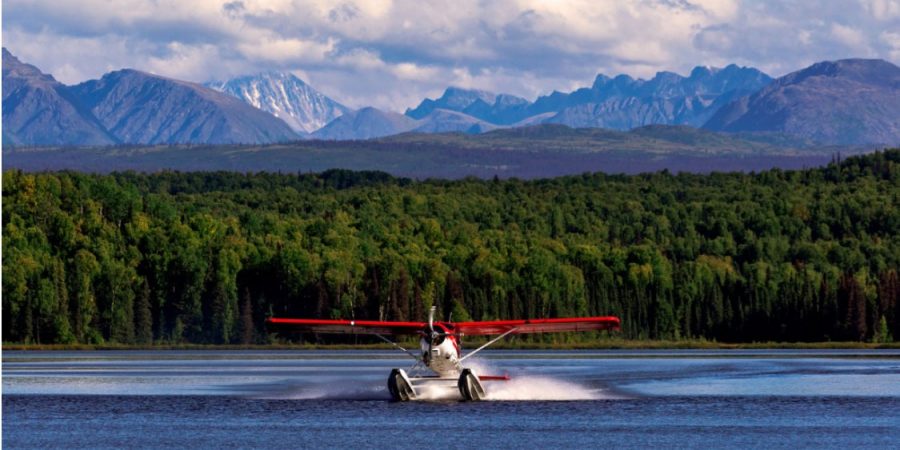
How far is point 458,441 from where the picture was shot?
4797 cm

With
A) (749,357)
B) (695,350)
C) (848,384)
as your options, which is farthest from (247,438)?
(695,350)

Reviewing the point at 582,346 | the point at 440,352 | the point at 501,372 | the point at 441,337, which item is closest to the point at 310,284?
the point at 582,346

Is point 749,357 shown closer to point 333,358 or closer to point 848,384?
point 333,358

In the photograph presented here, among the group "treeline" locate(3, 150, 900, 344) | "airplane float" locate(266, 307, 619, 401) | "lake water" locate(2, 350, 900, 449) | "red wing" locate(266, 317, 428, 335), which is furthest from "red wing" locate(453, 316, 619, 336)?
"treeline" locate(3, 150, 900, 344)

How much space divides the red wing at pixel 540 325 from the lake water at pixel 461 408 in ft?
8.77

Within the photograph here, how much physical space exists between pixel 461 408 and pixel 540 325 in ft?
26.7

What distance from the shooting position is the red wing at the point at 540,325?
212ft

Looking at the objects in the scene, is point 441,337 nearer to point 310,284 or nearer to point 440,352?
point 440,352

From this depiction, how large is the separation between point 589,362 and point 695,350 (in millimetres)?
35085

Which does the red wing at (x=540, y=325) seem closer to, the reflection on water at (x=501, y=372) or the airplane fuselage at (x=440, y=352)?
the airplane fuselage at (x=440, y=352)

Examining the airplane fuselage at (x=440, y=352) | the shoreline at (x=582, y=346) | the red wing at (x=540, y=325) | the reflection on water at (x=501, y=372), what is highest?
the red wing at (x=540, y=325)

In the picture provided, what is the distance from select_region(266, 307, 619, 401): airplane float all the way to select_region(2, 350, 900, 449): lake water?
981mm

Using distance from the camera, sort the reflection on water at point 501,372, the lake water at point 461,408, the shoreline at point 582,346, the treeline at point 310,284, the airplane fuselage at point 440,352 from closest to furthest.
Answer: the lake water at point 461,408 < the airplane fuselage at point 440,352 < the reflection on water at point 501,372 < the shoreline at point 582,346 < the treeline at point 310,284

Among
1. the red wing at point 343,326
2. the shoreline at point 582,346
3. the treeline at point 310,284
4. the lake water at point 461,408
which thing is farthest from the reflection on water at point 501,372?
the treeline at point 310,284
